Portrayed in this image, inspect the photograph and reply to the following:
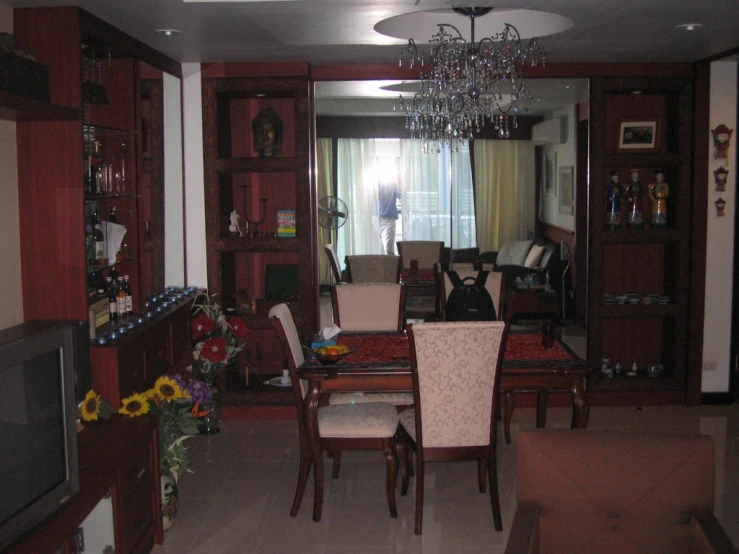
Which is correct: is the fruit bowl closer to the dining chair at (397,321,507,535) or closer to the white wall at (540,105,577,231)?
the dining chair at (397,321,507,535)

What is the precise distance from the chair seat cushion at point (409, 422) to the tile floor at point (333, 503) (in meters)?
0.42

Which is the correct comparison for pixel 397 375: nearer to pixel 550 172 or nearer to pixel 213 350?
pixel 213 350

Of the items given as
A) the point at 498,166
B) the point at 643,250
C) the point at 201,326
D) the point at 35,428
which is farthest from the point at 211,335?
the point at 498,166

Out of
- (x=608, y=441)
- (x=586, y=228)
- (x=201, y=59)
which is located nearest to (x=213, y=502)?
(x=608, y=441)

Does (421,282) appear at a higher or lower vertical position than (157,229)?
lower

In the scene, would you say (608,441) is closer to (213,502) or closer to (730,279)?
(213,502)

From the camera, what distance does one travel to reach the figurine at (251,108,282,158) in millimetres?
5727

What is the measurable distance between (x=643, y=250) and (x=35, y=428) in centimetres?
465

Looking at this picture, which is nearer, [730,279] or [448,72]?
[448,72]

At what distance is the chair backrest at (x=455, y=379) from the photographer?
3.60 metres

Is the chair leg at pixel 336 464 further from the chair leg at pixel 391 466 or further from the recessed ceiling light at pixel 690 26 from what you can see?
the recessed ceiling light at pixel 690 26

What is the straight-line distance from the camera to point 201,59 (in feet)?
17.7

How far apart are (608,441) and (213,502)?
7.31ft

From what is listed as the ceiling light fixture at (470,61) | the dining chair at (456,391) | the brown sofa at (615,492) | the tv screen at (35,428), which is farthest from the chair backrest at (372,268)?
the brown sofa at (615,492)
